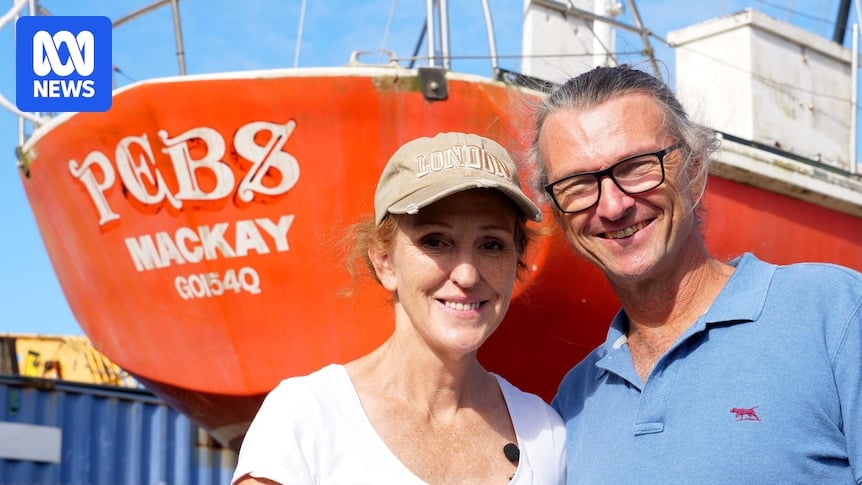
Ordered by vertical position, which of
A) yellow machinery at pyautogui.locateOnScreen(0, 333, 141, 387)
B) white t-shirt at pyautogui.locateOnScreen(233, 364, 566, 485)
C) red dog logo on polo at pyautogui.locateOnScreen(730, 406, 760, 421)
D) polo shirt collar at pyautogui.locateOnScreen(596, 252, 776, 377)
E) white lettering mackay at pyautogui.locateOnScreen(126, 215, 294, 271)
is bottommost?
yellow machinery at pyautogui.locateOnScreen(0, 333, 141, 387)

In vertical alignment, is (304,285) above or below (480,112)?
below

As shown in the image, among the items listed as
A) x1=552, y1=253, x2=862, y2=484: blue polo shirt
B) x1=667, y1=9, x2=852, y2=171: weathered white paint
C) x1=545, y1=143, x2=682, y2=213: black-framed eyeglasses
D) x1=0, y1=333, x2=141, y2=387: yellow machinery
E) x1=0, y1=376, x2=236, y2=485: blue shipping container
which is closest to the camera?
x1=552, y1=253, x2=862, y2=484: blue polo shirt

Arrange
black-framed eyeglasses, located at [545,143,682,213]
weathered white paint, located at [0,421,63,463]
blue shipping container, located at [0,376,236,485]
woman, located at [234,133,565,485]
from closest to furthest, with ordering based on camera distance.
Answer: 1. woman, located at [234,133,565,485]
2. black-framed eyeglasses, located at [545,143,682,213]
3. weathered white paint, located at [0,421,63,463]
4. blue shipping container, located at [0,376,236,485]

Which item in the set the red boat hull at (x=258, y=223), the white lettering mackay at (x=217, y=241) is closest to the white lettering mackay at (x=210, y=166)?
the red boat hull at (x=258, y=223)

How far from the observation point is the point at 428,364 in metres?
2.58

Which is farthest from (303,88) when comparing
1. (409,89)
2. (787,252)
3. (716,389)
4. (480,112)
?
(716,389)

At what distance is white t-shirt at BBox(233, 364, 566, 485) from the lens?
87.7 inches

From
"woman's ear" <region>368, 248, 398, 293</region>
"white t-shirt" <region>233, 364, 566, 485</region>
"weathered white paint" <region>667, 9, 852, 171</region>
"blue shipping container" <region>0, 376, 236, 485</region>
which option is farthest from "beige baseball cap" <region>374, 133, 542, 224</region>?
"blue shipping container" <region>0, 376, 236, 485</region>

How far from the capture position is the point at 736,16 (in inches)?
310

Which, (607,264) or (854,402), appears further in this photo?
(607,264)

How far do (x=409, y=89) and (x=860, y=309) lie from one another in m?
4.03

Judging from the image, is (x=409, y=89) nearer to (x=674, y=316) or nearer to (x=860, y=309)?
(x=674, y=316)

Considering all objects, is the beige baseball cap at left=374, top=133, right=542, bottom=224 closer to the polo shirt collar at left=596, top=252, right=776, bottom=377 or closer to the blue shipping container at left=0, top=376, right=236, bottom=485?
the polo shirt collar at left=596, top=252, right=776, bottom=377

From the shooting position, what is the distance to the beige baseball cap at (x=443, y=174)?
2.38 m
